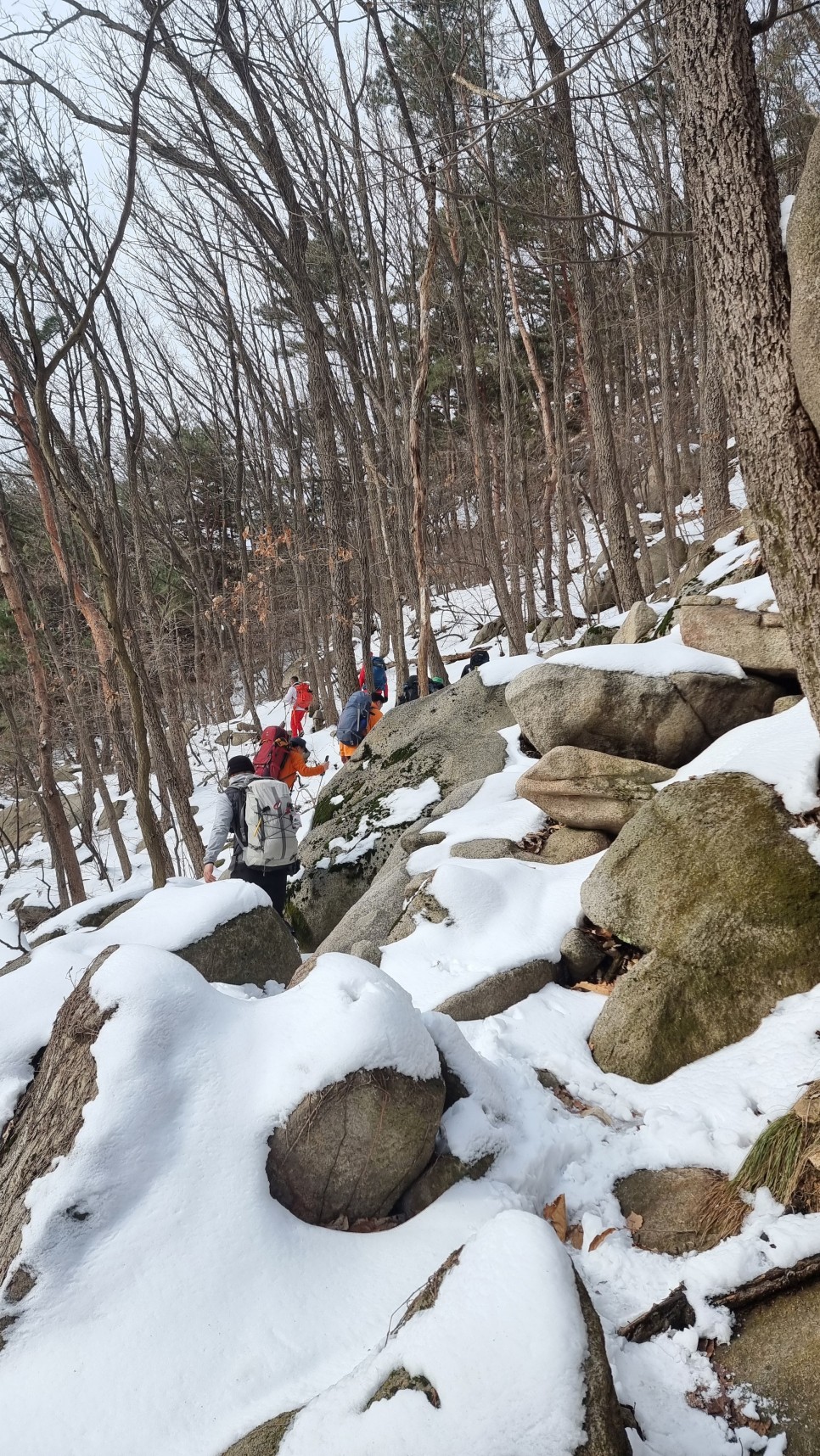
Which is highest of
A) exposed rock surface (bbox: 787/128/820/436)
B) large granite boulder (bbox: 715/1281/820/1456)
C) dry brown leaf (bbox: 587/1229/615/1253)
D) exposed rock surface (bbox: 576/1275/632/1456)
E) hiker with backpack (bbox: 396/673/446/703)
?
exposed rock surface (bbox: 787/128/820/436)

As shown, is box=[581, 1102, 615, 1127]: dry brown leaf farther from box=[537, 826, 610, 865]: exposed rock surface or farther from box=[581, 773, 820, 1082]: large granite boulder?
box=[537, 826, 610, 865]: exposed rock surface

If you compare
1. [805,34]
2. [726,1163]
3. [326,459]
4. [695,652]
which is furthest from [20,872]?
[805,34]

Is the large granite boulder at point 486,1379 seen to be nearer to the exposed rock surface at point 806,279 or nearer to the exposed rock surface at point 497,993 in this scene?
the exposed rock surface at point 497,993

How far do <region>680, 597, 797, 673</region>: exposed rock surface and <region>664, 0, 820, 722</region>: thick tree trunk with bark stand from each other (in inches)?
107

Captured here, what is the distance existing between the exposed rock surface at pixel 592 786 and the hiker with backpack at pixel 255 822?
6.41 feet

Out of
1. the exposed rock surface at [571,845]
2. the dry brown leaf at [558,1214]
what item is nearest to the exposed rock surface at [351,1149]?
the dry brown leaf at [558,1214]

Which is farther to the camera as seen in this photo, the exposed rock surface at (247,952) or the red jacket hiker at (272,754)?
the red jacket hiker at (272,754)

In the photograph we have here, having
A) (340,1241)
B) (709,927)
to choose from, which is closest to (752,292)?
(709,927)

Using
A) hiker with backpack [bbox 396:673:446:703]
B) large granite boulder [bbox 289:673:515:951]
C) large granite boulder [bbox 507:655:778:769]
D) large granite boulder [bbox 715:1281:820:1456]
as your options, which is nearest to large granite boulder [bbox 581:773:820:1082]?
large granite boulder [bbox 715:1281:820:1456]

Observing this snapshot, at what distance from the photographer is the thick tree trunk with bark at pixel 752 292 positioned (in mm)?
2760

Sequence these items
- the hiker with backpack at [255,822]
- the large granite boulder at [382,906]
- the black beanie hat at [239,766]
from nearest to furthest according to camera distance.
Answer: the large granite boulder at [382,906] → the hiker with backpack at [255,822] → the black beanie hat at [239,766]

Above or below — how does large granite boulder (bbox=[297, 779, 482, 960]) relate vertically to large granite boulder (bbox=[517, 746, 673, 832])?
below

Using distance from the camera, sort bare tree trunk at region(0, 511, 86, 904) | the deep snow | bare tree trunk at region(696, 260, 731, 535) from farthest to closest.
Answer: bare tree trunk at region(696, 260, 731, 535) < bare tree trunk at region(0, 511, 86, 904) < the deep snow

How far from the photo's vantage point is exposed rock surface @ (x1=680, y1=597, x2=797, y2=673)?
18.2 ft
